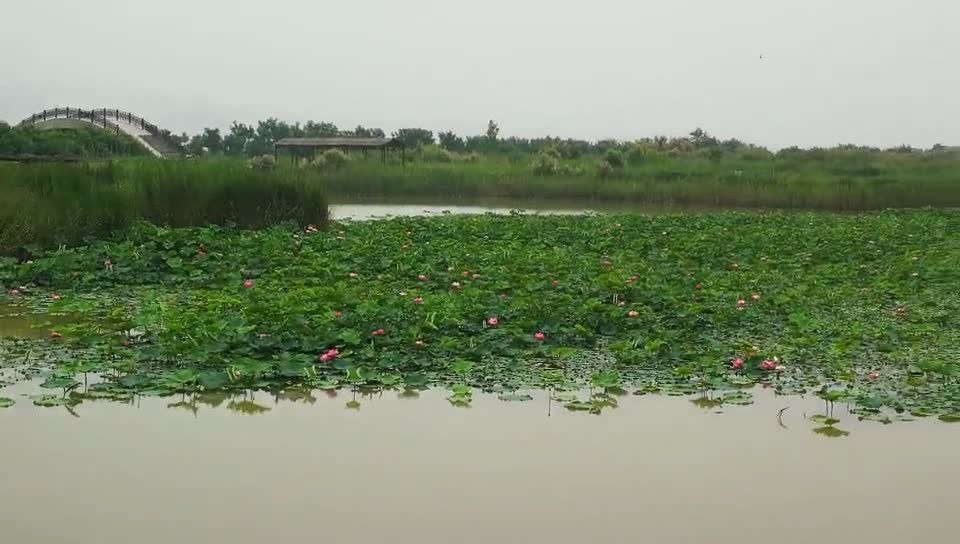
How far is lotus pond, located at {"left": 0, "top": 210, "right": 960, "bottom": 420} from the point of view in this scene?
4.91 meters

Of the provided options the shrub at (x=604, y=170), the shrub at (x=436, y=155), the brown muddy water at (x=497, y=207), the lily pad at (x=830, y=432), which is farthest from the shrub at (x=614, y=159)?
the lily pad at (x=830, y=432)

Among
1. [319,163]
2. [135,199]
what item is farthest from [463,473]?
[319,163]

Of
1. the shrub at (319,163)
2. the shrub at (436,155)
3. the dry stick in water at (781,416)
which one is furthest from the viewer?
the shrub at (436,155)

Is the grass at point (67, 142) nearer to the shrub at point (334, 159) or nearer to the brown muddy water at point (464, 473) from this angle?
the shrub at point (334, 159)

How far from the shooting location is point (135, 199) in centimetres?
1076

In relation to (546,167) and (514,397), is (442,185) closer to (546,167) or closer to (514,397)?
(546,167)

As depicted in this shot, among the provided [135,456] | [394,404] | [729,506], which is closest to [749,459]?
[729,506]

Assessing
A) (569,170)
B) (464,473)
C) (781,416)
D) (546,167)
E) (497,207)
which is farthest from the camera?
(546,167)

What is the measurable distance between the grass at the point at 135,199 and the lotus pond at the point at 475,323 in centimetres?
45

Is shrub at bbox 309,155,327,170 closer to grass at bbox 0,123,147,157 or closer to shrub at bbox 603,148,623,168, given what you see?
grass at bbox 0,123,147,157

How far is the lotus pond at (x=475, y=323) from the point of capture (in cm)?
491

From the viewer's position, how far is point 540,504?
11.4ft

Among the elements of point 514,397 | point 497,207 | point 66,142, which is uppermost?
point 66,142

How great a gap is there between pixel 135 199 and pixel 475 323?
6.13m
